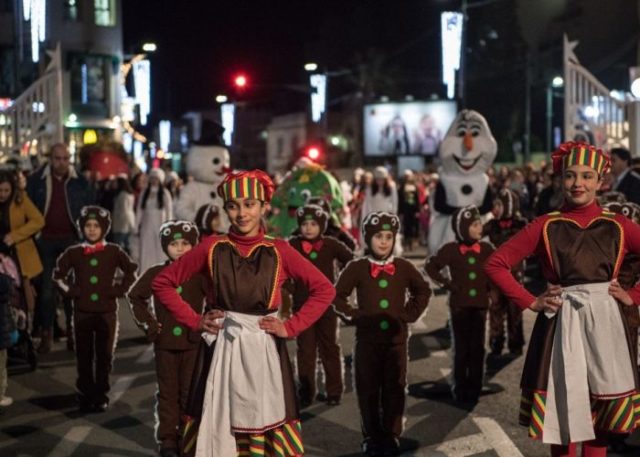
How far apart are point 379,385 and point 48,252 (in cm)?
559

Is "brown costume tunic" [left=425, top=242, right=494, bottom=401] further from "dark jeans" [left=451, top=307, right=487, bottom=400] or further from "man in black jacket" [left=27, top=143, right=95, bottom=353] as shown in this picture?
"man in black jacket" [left=27, top=143, right=95, bottom=353]

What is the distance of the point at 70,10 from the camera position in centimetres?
4812

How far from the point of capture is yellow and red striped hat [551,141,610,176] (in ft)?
19.9

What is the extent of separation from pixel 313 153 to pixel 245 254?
11362 mm

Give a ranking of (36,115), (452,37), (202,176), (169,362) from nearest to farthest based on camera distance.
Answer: (169,362) < (202,176) < (36,115) < (452,37)

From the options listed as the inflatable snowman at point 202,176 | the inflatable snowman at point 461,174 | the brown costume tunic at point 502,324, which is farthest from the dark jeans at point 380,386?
the inflatable snowman at point 202,176

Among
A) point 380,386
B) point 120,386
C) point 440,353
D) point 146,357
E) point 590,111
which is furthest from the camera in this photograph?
point 590,111

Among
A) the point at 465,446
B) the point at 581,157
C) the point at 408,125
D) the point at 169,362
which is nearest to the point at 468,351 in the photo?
the point at 465,446

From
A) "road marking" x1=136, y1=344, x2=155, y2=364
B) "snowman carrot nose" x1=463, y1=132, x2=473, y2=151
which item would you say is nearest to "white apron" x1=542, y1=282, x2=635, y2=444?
"road marking" x1=136, y1=344, x2=155, y2=364

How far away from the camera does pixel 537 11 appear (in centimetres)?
5541

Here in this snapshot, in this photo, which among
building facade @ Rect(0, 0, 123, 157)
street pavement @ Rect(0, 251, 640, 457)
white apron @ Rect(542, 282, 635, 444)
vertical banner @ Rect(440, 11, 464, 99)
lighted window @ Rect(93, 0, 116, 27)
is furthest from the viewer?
lighted window @ Rect(93, 0, 116, 27)

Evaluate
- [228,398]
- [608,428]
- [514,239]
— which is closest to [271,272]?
[228,398]

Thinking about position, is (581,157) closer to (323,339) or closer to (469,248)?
(469,248)

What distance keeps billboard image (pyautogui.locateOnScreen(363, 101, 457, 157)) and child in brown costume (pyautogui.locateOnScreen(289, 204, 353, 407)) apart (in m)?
49.3
